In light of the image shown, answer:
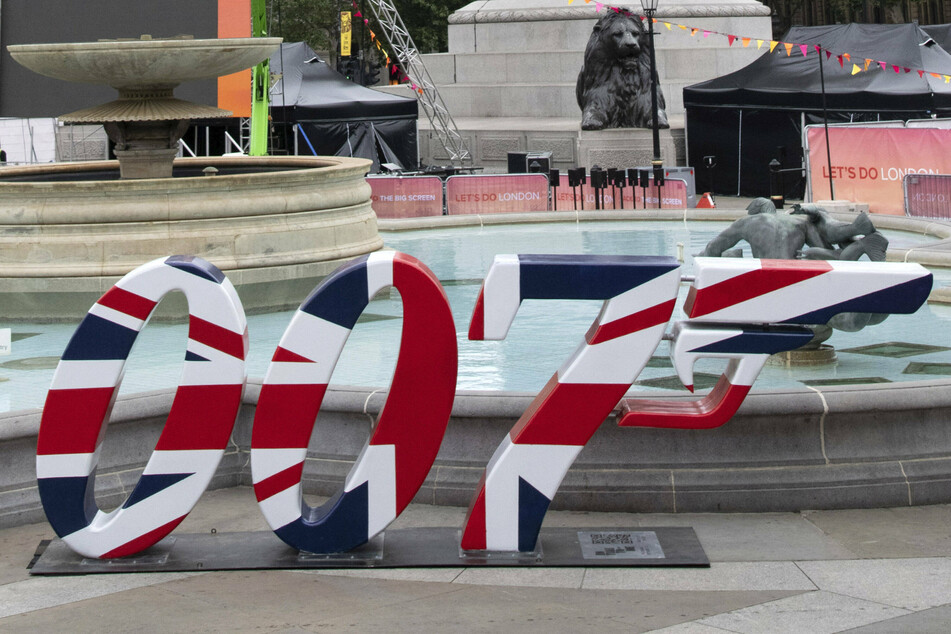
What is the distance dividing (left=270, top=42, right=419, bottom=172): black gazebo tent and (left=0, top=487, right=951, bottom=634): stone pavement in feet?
88.2

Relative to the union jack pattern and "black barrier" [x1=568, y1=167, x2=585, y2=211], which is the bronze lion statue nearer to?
"black barrier" [x1=568, y1=167, x2=585, y2=211]

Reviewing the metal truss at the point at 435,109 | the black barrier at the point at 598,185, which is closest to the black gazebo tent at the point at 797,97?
the black barrier at the point at 598,185

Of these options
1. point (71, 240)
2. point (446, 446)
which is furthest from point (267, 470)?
point (71, 240)

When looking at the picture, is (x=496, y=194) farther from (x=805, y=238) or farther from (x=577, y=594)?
(x=577, y=594)

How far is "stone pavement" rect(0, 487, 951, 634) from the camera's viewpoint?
6.21 metres

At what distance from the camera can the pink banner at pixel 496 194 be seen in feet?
79.1

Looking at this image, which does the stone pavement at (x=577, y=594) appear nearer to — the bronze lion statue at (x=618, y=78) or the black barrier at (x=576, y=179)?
the black barrier at (x=576, y=179)

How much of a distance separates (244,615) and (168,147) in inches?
416

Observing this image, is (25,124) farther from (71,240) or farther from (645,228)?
(71,240)

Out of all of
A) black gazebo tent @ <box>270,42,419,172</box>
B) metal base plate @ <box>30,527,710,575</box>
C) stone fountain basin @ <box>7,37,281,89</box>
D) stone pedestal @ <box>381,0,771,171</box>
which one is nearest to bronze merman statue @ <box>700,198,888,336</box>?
metal base plate @ <box>30,527,710,575</box>

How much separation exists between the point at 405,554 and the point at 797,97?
22980 millimetres

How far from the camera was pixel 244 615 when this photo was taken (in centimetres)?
639

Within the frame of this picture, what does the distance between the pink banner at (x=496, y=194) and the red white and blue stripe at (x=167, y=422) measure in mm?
17130

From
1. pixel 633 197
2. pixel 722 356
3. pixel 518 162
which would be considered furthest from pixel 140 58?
pixel 518 162
